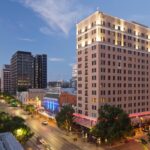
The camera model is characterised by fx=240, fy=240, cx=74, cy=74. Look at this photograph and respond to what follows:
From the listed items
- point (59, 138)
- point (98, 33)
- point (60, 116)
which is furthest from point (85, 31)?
point (59, 138)

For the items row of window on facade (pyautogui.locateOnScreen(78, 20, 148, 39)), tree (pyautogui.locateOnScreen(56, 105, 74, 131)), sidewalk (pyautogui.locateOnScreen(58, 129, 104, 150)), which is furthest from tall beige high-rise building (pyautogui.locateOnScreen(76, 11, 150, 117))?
sidewalk (pyautogui.locateOnScreen(58, 129, 104, 150))

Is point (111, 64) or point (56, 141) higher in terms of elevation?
point (111, 64)

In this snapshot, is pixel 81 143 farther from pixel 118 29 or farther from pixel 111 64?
pixel 118 29

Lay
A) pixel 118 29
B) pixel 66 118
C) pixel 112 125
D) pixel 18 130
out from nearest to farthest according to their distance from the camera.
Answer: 1. pixel 18 130
2. pixel 112 125
3. pixel 66 118
4. pixel 118 29

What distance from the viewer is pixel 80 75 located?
97.4 meters

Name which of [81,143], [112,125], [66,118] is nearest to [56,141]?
[81,143]

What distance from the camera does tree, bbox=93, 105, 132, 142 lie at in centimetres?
6931

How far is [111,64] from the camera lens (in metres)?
90.4

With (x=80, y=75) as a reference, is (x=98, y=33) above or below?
above

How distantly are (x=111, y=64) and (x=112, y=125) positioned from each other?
27.5 m

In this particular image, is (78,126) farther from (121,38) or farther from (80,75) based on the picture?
(121,38)

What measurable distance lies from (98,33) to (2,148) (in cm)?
6142

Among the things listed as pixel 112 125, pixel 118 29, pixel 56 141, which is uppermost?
pixel 118 29

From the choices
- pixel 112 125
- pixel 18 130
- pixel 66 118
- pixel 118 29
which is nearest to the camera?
pixel 18 130
